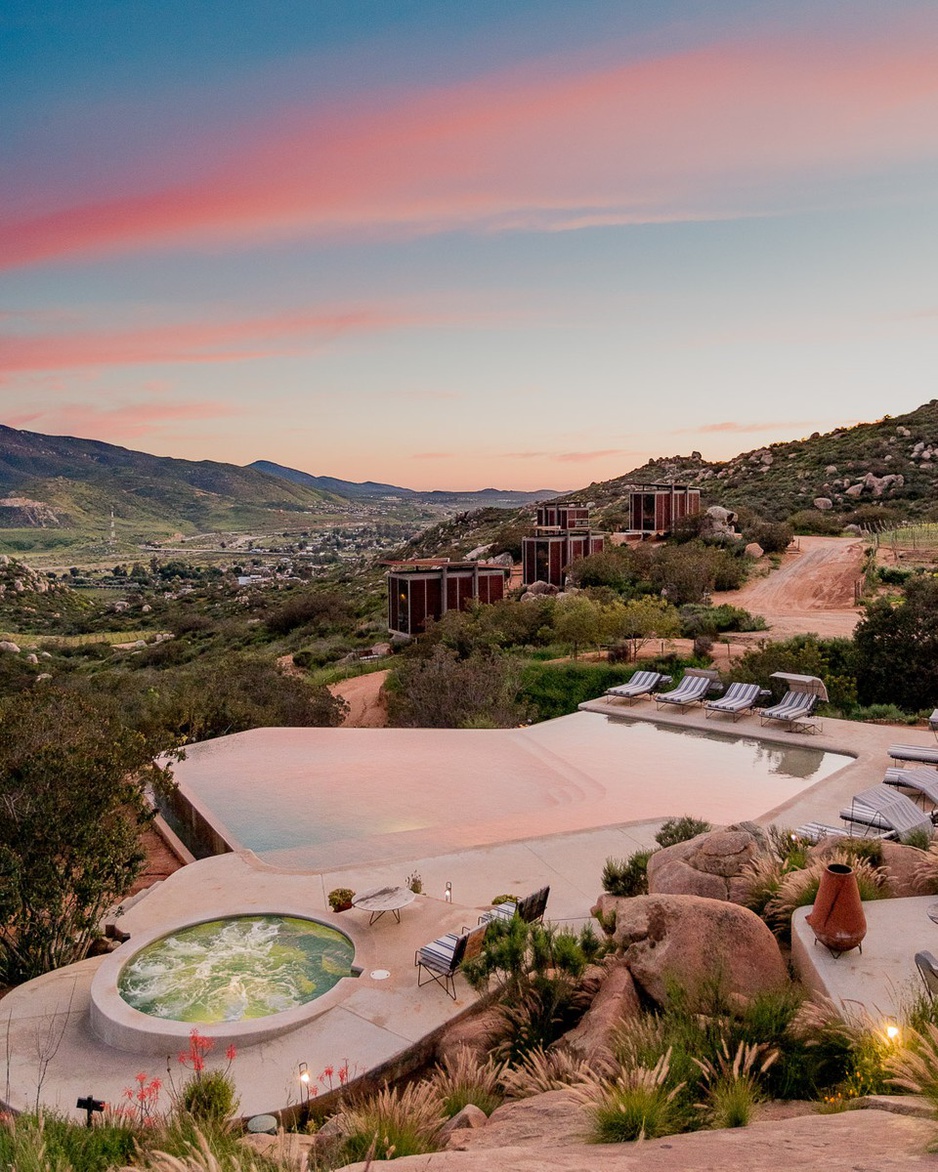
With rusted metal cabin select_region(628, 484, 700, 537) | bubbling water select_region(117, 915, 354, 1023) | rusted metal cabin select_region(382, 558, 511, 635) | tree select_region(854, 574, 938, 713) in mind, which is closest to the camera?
bubbling water select_region(117, 915, 354, 1023)

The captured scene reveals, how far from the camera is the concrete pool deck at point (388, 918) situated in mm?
5750

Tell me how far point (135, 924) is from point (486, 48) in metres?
16.6

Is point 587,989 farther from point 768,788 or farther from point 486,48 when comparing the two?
point 486,48

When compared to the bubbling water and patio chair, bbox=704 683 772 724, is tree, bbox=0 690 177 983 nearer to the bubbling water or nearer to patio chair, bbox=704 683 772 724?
the bubbling water

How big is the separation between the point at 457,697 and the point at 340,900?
10493 millimetres

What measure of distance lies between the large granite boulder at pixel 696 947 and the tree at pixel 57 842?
517cm

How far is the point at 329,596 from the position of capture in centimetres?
4109

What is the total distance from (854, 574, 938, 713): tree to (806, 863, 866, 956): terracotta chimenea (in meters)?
13.2

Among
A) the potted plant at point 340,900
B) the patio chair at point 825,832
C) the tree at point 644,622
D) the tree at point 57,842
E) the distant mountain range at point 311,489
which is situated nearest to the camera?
the tree at point 57,842

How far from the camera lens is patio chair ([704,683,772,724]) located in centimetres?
1570

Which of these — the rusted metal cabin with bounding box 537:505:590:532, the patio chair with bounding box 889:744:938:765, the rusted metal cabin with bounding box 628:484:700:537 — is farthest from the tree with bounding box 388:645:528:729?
the rusted metal cabin with bounding box 537:505:590:532

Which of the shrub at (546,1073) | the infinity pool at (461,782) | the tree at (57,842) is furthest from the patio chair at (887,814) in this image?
the tree at (57,842)

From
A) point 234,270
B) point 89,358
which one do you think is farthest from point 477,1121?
point 89,358

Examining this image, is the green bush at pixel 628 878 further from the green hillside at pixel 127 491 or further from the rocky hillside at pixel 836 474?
the green hillside at pixel 127 491
